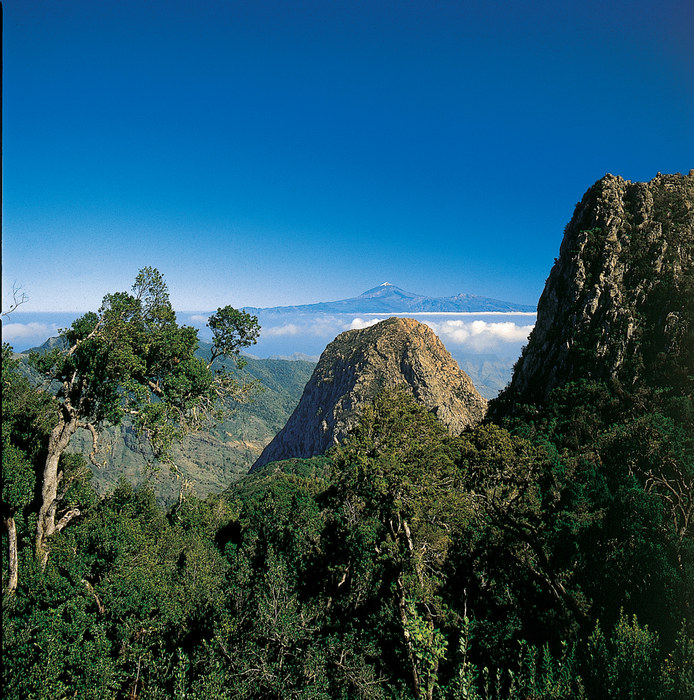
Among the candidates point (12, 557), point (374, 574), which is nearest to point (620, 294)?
point (374, 574)

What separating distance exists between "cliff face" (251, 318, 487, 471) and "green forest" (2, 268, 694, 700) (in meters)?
116

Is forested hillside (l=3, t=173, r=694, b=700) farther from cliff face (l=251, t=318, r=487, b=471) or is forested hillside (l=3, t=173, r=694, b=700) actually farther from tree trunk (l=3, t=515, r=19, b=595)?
cliff face (l=251, t=318, r=487, b=471)

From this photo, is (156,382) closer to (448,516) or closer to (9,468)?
(9,468)

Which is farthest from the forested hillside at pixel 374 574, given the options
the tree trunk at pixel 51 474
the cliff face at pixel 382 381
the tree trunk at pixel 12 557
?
the cliff face at pixel 382 381

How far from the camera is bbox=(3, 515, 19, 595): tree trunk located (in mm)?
17297

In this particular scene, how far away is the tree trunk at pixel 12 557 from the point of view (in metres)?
17.3

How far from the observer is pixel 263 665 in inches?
535

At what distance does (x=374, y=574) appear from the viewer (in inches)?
898

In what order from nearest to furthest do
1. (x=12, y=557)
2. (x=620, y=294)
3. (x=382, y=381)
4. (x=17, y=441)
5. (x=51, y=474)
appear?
1. (x=12, y=557)
2. (x=51, y=474)
3. (x=17, y=441)
4. (x=620, y=294)
5. (x=382, y=381)

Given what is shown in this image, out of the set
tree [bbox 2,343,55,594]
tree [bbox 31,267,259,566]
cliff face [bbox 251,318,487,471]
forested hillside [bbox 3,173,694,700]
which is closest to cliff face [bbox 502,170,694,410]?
forested hillside [bbox 3,173,694,700]

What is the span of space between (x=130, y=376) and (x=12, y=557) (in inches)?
336

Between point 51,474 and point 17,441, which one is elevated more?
point 17,441

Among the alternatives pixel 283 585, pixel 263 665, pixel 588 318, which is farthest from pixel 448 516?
pixel 588 318

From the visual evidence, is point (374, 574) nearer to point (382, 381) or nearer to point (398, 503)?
point (398, 503)
